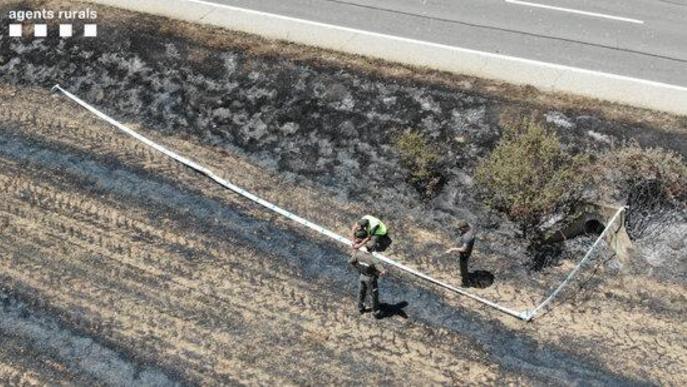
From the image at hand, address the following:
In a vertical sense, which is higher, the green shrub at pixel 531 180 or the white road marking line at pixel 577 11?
the white road marking line at pixel 577 11

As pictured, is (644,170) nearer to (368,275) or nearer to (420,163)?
(420,163)

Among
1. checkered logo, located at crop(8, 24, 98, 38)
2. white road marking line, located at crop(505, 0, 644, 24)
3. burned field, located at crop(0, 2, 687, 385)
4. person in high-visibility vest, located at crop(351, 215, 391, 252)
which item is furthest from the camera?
checkered logo, located at crop(8, 24, 98, 38)

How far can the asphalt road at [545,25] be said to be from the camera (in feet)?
55.9

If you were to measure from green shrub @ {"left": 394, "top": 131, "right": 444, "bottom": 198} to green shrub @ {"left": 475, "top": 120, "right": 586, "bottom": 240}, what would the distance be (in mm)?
886

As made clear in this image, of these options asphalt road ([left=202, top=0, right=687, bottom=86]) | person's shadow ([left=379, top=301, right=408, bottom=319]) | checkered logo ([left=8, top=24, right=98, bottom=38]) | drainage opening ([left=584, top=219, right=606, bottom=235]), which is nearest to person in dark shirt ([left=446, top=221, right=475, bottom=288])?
person's shadow ([left=379, top=301, right=408, bottom=319])

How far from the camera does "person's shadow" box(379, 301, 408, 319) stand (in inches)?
483

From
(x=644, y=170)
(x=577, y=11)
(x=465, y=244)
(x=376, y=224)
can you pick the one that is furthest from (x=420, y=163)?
(x=577, y=11)

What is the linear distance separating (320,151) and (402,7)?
5.86m

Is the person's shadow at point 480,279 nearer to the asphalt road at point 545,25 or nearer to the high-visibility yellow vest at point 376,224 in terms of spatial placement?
the high-visibility yellow vest at point 376,224

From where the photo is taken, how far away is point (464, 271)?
1266 centimetres

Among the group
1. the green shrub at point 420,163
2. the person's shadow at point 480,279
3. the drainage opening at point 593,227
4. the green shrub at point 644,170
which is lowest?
the person's shadow at point 480,279

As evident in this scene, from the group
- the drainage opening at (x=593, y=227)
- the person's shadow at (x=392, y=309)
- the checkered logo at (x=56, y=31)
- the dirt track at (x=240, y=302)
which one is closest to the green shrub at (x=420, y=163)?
the dirt track at (x=240, y=302)

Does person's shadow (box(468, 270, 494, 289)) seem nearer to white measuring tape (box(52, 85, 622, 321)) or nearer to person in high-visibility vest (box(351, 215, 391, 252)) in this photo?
white measuring tape (box(52, 85, 622, 321))

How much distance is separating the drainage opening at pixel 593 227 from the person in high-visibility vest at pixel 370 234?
3822 mm
